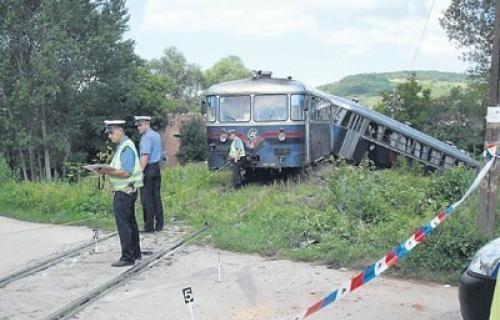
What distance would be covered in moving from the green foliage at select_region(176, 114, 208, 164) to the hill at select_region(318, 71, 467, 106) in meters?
10.9

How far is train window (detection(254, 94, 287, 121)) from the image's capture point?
58.2 ft

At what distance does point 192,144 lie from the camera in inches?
2117

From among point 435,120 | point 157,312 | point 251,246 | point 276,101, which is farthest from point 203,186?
point 435,120

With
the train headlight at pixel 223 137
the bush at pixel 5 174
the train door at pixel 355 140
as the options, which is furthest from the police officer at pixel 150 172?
the train door at pixel 355 140

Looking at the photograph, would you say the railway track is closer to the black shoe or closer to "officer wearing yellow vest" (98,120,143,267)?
the black shoe

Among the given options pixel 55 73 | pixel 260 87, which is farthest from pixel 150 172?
pixel 55 73

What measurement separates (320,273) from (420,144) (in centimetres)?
1718

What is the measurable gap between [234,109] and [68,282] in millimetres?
11286

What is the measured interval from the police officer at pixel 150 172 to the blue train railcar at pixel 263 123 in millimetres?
7172

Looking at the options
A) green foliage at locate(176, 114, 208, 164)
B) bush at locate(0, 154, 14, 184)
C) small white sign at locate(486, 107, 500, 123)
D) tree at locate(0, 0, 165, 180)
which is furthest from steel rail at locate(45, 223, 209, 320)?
green foliage at locate(176, 114, 208, 164)

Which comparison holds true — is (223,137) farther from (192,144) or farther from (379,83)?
(379,83)

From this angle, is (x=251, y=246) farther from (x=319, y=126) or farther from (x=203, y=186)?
(x=319, y=126)

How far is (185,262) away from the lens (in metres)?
8.23

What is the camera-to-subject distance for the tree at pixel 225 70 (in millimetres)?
82125
